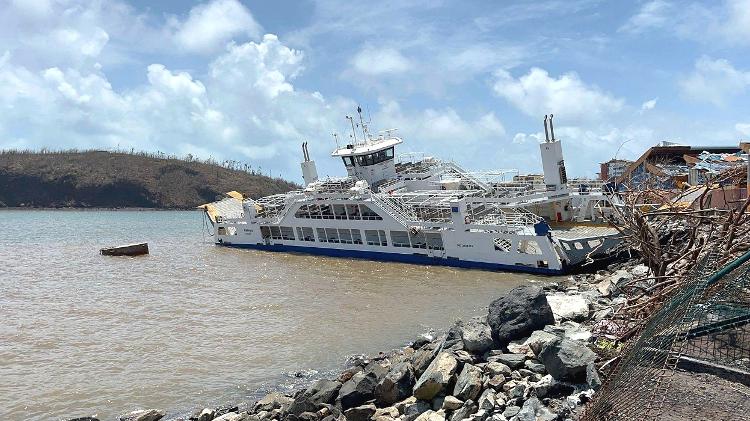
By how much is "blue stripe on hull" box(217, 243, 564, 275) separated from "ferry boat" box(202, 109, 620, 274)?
5cm

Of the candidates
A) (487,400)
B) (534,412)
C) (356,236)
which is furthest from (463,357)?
(356,236)

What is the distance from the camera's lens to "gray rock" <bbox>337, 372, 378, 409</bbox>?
9.87m

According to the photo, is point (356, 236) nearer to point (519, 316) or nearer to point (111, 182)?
point (519, 316)

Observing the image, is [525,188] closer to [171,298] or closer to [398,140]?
[398,140]

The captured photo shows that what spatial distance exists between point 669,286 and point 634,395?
243 cm

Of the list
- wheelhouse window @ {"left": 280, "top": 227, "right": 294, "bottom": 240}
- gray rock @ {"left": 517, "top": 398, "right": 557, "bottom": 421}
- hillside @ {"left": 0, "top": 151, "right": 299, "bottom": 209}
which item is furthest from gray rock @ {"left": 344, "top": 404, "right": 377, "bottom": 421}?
hillside @ {"left": 0, "top": 151, "right": 299, "bottom": 209}

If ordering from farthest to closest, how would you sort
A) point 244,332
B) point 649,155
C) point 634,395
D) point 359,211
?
point 649,155 → point 359,211 → point 244,332 → point 634,395

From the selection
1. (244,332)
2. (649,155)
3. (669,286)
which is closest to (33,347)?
(244,332)

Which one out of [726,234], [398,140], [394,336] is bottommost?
[394,336]

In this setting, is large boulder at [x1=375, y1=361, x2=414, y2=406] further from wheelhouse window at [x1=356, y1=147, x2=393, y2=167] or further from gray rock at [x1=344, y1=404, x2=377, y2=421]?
wheelhouse window at [x1=356, y1=147, x2=393, y2=167]

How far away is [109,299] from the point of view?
22625mm

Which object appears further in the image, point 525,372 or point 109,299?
point 109,299

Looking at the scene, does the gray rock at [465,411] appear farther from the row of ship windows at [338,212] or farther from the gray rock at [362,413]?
the row of ship windows at [338,212]

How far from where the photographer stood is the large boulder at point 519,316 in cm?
1037
